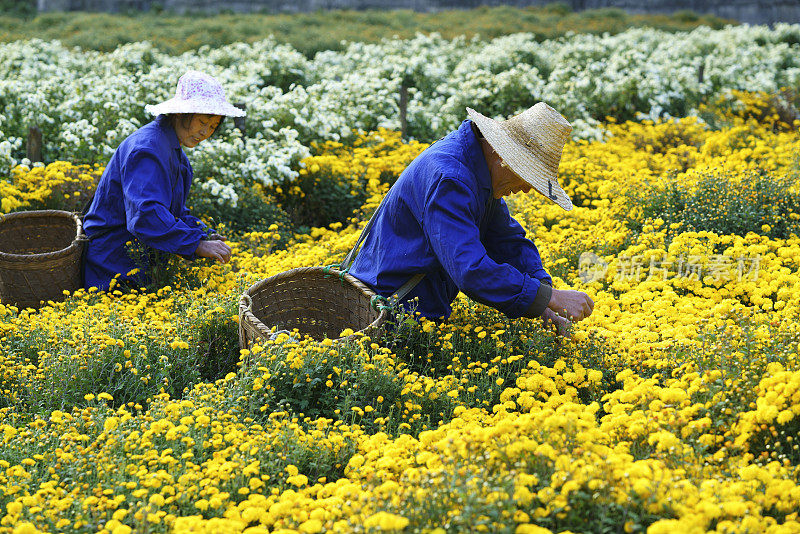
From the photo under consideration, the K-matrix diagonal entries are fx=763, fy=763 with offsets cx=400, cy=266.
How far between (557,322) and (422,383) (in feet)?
2.66

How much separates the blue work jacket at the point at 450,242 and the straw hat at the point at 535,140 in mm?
155

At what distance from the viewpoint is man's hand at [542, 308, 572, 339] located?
3.96 m

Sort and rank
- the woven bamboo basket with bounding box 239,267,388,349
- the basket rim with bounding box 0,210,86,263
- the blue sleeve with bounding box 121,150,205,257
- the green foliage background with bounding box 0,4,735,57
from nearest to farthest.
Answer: the woven bamboo basket with bounding box 239,267,388,349 < the blue sleeve with bounding box 121,150,205,257 < the basket rim with bounding box 0,210,86,263 < the green foliage background with bounding box 0,4,735,57

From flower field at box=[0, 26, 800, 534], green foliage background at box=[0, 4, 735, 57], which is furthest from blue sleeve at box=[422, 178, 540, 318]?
green foliage background at box=[0, 4, 735, 57]

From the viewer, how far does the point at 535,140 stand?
12.9 feet

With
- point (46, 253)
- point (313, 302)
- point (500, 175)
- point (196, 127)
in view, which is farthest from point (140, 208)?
point (500, 175)

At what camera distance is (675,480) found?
263cm

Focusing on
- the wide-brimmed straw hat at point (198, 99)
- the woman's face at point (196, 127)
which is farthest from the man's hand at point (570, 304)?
the woman's face at point (196, 127)

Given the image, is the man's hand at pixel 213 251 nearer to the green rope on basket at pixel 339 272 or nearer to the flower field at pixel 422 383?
the flower field at pixel 422 383

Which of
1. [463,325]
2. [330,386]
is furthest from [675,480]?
[463,325]

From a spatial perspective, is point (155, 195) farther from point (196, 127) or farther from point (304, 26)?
point (304, 26)

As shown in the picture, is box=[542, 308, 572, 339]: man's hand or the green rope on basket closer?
box=[542, 308, 572, 339]: man's hand

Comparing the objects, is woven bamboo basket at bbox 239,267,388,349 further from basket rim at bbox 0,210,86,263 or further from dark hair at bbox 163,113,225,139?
basket rim at bbox 0,210,86,263

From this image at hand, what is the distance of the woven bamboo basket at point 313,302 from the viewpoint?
4336 millimetres
